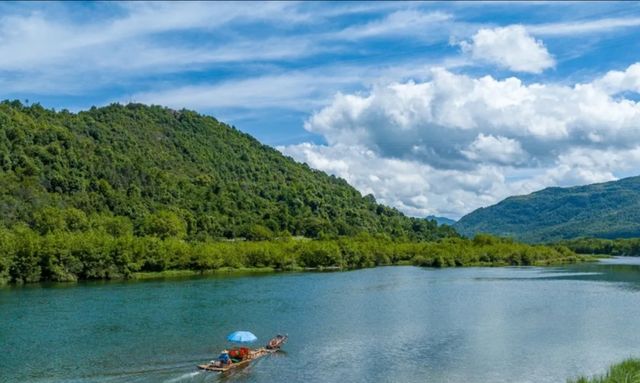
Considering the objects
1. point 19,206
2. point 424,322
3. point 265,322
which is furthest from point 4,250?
point 424,322

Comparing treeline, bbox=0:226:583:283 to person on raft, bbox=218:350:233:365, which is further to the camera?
treeline, bbox=0:226:583:283

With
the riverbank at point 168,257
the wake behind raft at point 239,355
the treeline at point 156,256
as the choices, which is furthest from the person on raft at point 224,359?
the treeline at point 156,256

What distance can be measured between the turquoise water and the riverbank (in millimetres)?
11681

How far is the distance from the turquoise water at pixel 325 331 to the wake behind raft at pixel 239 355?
94cm

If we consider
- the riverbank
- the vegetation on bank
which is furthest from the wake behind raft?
the riverbank

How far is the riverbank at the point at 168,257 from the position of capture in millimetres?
116812

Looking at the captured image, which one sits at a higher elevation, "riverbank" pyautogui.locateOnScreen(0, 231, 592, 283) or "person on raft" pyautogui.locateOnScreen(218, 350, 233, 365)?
"riverbank" pyautogui.locateOnScreen(0, 231, 592, 283)

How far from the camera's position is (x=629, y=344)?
5672cm

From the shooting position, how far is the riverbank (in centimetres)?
11681

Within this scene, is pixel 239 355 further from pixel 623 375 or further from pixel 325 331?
pixel 623 375

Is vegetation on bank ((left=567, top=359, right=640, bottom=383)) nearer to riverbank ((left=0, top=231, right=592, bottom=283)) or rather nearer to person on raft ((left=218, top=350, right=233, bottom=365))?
person on raft ((left=218, top=350, right=233, bottom=365))

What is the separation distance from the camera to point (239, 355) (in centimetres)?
4909

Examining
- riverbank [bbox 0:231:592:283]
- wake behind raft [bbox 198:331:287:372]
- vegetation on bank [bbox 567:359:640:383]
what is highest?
riverbank [bbox 0:231:592:283]

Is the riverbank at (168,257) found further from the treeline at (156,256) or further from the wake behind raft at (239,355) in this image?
the wake behind raft at (239,355)
